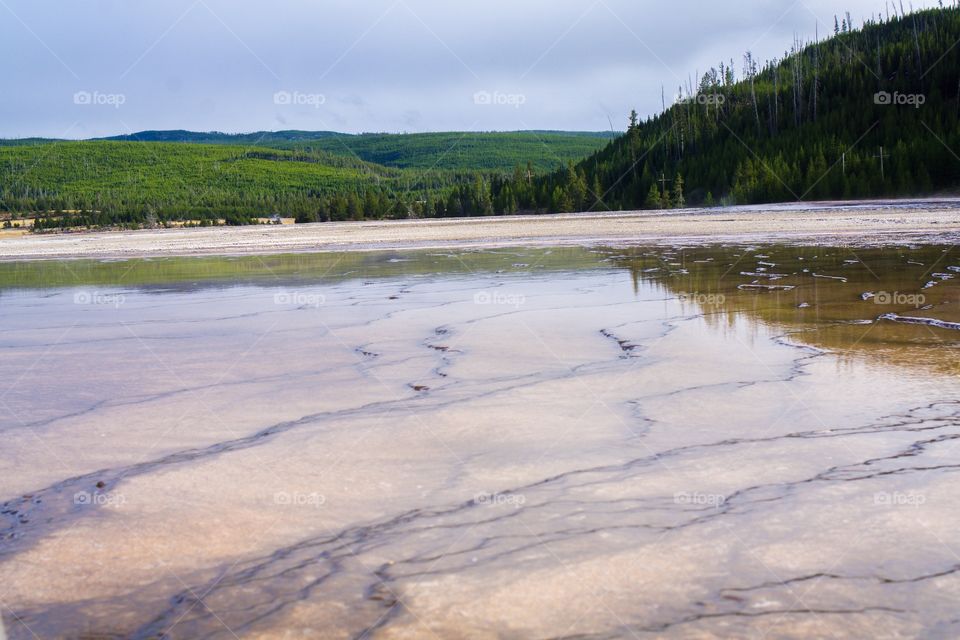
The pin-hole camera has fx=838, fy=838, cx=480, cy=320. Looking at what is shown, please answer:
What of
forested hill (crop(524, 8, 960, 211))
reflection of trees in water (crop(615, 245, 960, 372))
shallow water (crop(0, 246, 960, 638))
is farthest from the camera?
forested hill (crop(524, 8, 960, 211))

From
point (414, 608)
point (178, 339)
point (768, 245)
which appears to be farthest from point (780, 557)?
point (768, 245)

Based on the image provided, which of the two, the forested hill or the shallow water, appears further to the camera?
the forested hill

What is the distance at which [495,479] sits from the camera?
416 cm

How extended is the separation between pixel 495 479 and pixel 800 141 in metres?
72.6

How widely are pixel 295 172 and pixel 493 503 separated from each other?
198 metres

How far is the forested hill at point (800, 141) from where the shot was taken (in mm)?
59500

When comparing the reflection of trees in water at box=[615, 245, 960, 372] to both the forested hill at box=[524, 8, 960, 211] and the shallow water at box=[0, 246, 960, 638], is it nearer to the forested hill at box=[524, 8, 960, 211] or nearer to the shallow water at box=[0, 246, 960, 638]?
the shallow water at box=[0, 246, 960, 638]

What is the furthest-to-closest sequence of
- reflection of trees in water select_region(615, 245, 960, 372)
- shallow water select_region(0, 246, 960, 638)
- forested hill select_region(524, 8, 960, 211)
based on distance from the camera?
1. forested hill select_region(524, 8, 960, 211)
2. reflection of trees in water select_region(615, 245, 960, 372)
3. shallow water select_region(0, 246, 960, 638)

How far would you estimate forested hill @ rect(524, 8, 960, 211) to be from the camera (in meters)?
59.5

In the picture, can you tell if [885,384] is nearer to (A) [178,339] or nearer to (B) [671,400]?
(B) [671,400]

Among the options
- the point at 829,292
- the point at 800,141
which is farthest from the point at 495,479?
the point at 800,141

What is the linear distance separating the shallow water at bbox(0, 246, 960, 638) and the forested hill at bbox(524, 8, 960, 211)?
182ft

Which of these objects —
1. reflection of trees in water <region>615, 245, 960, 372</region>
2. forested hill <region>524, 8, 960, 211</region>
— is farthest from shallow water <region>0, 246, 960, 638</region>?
forested hill <region>524, 8, 960, 211</region>

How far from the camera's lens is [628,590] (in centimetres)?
297
